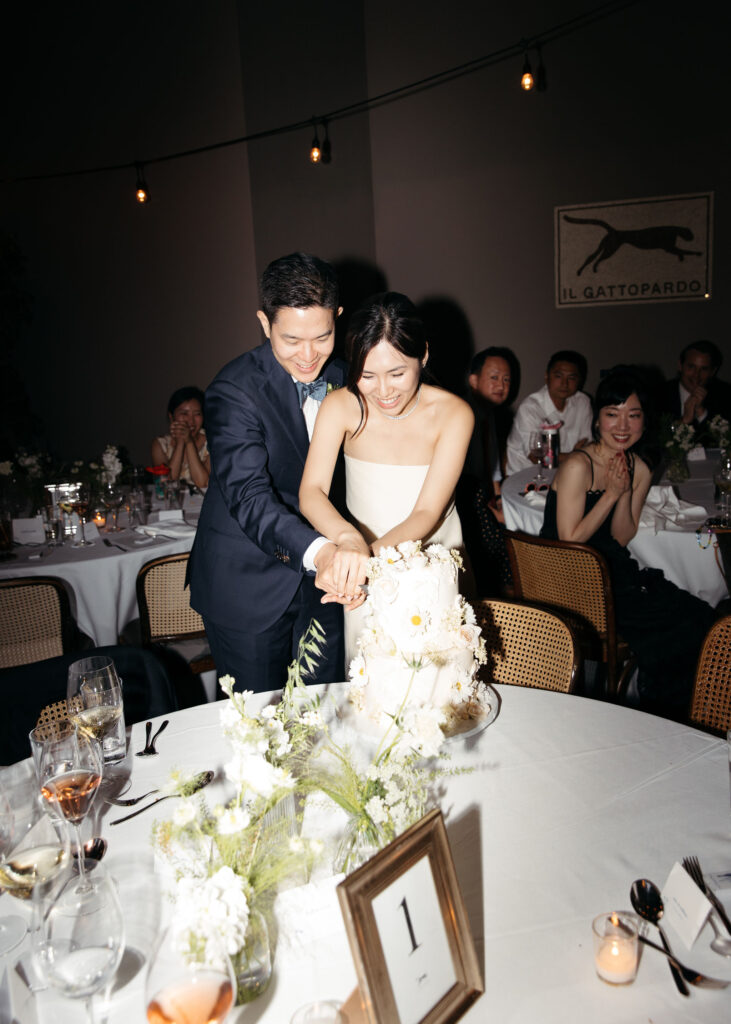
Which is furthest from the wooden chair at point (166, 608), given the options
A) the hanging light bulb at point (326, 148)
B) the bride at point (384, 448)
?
the hanging light bulb at point (326, 148)

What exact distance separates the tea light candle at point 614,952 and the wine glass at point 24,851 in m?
0.75

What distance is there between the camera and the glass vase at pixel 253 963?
927 millimetres

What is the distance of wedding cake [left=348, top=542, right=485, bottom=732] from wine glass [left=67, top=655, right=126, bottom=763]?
1.60ft

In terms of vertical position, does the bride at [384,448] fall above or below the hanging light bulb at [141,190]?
below

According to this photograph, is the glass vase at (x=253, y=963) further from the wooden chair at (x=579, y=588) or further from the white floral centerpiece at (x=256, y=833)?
the wooden chair at (x=579, y=588)

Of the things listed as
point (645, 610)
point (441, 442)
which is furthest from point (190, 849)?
point (645, 610)

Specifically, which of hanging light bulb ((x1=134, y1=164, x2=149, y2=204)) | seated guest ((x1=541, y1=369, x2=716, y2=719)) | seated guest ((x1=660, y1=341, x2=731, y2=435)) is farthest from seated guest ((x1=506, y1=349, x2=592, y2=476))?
hanging light bulb ((x1=134, y1=164, x2=149, y2=204))

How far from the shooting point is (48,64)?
652cm

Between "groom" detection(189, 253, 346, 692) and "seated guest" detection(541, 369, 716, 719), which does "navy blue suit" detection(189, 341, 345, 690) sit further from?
"seated guest" detection(541, 369, 716, 719)

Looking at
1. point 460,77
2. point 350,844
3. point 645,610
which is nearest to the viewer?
point 350,844

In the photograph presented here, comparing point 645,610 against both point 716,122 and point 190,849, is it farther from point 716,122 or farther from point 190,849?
point 716,122

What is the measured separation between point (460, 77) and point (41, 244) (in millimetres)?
A: 3924

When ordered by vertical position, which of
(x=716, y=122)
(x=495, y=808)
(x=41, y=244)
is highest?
(x=716, y=122)

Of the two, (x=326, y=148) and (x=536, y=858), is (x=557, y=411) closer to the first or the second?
(x=326, y=148)
